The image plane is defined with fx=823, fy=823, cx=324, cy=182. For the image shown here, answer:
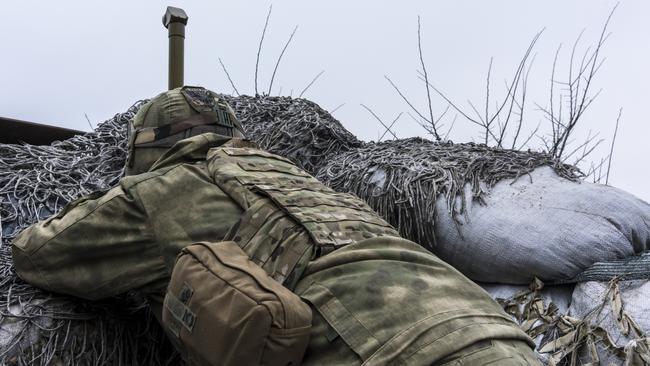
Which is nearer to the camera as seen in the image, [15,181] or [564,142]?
[15,181]

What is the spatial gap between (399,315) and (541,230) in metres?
0.83

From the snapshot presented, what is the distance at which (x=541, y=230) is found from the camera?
7.46 feet

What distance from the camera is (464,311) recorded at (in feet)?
5.29

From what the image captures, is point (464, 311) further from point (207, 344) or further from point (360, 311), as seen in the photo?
point (207, 344)

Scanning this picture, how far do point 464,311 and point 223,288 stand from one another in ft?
1.55

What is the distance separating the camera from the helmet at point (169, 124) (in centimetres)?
228

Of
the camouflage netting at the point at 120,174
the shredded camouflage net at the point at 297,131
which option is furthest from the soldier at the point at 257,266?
the shredded camouflage net at the point at 297,131

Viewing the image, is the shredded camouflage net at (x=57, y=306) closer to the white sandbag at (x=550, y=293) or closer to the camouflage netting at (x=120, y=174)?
the camouflage netting at (x=120, y=174)

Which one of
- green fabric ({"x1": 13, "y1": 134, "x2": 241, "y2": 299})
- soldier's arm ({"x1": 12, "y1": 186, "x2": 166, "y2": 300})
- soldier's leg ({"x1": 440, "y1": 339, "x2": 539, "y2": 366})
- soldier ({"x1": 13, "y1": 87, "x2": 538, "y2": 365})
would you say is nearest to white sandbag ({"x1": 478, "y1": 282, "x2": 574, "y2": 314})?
soldier ({"x1": 13, "y1": 87, "x2": 538, "y2": 365})

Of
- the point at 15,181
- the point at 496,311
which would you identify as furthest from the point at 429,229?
the point at 15,181

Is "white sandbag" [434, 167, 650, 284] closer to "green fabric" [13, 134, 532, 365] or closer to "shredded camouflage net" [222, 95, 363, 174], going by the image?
"green fabric" [13, 134, 532, 365]

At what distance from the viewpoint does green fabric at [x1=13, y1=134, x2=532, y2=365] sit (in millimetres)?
1575

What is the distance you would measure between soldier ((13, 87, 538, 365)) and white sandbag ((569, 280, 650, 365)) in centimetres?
45

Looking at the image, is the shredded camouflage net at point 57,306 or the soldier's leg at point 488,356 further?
the shredded camouflage net at point 57,306
